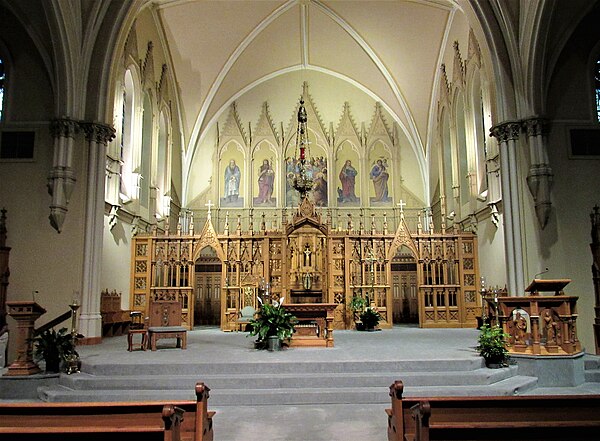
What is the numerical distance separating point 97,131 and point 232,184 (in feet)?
35.2

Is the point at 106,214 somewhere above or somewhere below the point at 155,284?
above

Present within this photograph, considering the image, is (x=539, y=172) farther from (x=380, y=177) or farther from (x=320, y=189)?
(x=320, y=189)

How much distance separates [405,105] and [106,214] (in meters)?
13.8

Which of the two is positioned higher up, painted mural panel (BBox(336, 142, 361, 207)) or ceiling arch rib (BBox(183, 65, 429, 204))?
ceiling arch rib (BBox(183, 65, 429, 204))

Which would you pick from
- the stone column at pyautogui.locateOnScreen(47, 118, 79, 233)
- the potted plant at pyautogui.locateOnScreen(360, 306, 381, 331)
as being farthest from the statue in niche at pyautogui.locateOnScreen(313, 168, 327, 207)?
the stone column at pyautogui.locateOnScreen(47, 118, 79, 233)

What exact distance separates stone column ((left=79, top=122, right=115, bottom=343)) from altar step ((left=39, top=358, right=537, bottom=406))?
3.66 metres

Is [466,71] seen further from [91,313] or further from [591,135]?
[91,313]

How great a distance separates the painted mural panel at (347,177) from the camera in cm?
2314

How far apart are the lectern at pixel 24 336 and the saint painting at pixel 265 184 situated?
14.7 m

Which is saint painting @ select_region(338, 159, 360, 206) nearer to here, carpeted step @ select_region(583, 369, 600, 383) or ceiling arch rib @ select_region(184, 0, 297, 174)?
ceiling arch rib @ select_region(184, 0, 297, 174)

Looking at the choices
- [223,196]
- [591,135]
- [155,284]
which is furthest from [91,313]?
[591,135]

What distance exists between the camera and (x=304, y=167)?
15.8 meters

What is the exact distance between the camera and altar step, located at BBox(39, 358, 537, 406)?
7863mm

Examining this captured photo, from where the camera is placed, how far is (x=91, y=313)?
12.2 meters
